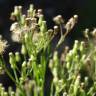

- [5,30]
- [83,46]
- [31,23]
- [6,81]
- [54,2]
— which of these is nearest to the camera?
A: [31,23]

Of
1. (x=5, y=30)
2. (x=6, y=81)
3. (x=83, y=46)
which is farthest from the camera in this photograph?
(x=5, y=30)

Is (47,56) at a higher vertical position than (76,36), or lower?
lower

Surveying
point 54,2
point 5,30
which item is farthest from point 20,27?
point 54,2

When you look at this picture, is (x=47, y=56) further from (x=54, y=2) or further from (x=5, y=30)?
(x=54, y=2)

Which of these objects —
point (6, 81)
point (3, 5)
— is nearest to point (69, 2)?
point (3, 5)

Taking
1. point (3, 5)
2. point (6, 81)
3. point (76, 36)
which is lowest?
point (6, 81)

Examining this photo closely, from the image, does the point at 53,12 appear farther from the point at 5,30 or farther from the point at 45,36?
the point at 45,36

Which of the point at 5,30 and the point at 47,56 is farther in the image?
the point at 5,30

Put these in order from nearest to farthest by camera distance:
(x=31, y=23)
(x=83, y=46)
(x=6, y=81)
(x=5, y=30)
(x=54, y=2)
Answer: (x=31, y=23), (x=83, y=46), (x=6, y=81), (x=5, y=30), (x=54, y=2)

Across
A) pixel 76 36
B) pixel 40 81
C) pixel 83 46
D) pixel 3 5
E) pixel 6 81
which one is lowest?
pixel 40 81
